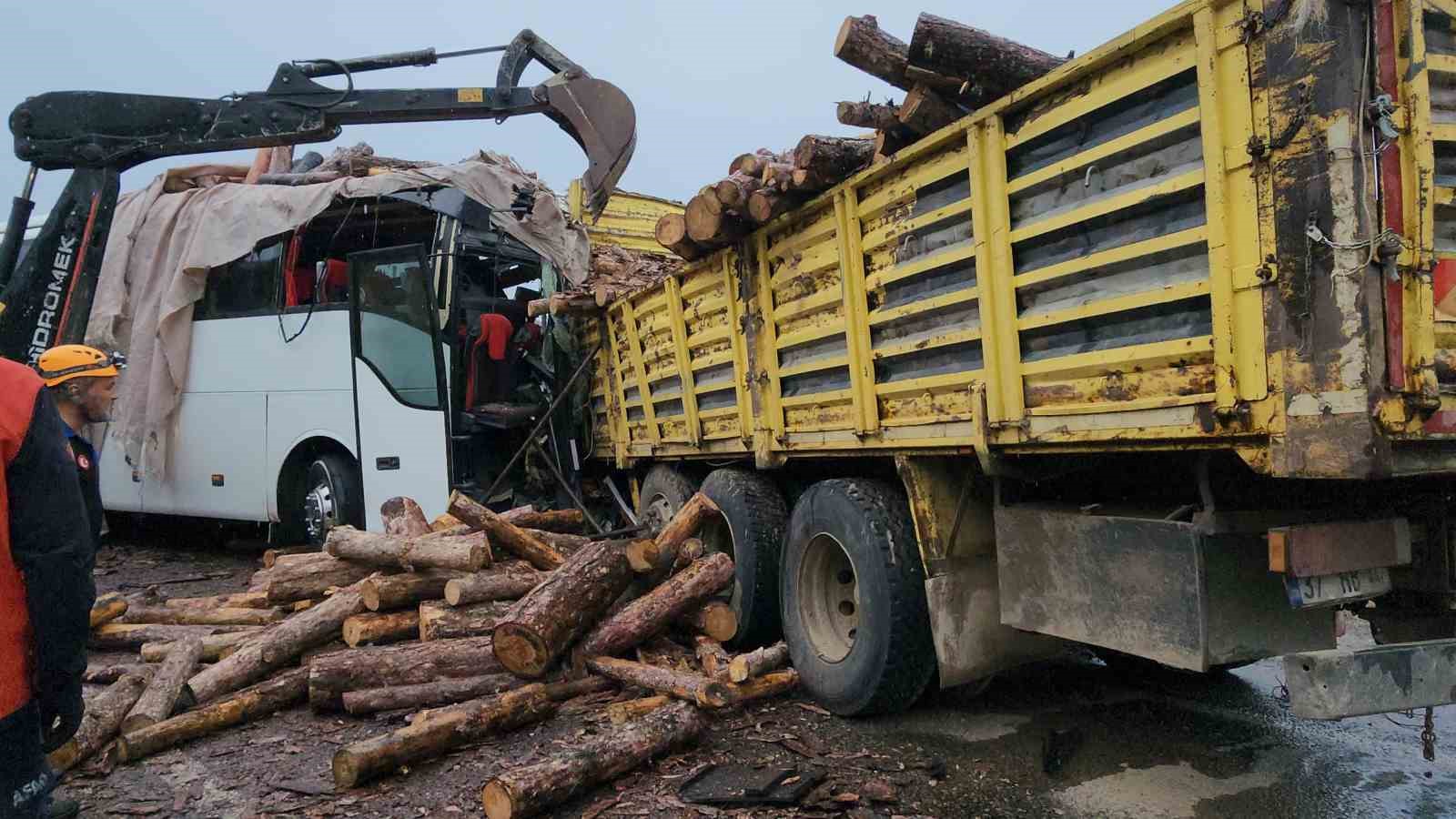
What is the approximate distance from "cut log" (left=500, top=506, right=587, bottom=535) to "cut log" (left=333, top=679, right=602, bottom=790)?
294 cm

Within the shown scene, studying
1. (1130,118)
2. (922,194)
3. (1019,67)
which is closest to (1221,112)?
(1130,118)

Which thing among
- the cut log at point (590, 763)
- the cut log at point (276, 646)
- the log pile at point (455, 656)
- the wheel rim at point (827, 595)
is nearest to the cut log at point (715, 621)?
the log pile at point (455, 656)

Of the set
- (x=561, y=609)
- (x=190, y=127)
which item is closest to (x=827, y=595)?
(x=561, y=609)

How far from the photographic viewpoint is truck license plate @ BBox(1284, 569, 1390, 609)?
2975 millimetres

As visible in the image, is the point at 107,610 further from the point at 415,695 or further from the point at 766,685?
the point at 766,685

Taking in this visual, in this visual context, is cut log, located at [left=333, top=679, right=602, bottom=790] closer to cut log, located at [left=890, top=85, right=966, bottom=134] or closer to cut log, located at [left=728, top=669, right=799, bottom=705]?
cut log, located at [left=728, top=669, right=799, bottom=705]

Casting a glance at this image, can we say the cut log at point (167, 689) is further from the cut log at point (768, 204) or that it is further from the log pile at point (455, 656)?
the cut log at point (768, 204)

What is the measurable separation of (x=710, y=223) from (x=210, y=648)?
13.3ft

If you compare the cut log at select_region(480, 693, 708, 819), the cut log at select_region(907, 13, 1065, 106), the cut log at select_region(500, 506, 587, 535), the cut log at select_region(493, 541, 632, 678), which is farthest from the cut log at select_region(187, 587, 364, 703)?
the cut log at select_region(907, 13, 1065, 106)

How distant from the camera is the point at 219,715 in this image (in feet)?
15.8

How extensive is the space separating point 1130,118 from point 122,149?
7485mm

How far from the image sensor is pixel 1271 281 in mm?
2715

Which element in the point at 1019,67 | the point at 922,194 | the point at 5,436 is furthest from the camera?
the point at 922,194

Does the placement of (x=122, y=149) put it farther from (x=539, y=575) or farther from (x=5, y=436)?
(x=5, y=436)
